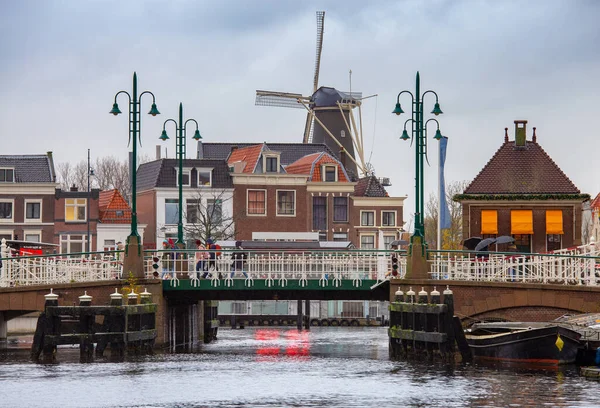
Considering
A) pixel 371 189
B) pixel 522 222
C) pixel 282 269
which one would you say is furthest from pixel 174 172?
pixel 282 269

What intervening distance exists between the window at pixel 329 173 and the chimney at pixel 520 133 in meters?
23.5

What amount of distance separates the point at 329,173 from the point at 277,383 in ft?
180

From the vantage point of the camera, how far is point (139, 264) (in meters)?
49.7

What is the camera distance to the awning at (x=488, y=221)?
68875 millimetres

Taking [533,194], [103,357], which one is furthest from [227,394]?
[533,194]

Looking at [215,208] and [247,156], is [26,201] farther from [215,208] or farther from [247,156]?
[247,156]

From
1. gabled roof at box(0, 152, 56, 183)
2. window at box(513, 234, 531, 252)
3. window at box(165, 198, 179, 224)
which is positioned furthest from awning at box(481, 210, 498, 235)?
gabled roof at box(0, 152, 56, 183)

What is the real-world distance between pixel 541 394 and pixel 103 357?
17.1 m

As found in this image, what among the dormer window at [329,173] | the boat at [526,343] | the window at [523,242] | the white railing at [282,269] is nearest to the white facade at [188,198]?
the dormer window at [329,173]

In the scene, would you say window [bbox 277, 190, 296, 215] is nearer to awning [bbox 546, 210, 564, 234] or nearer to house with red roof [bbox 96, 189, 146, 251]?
house with red roof [bbox 96, 189, 146, 251]

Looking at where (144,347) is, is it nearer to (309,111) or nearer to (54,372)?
(54,372)

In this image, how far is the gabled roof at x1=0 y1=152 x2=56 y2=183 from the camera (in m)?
88.8

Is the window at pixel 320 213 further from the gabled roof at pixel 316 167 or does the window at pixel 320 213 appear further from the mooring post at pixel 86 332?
the mooring post at pixel 86 332

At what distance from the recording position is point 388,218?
9325 centimetres
